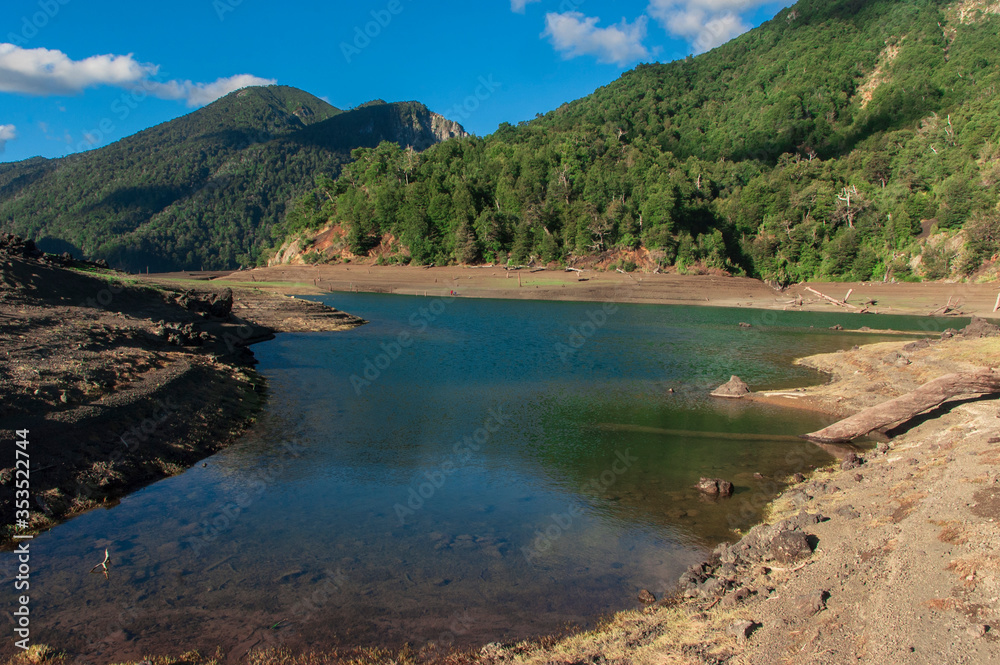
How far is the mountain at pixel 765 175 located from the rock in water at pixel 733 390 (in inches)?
2062

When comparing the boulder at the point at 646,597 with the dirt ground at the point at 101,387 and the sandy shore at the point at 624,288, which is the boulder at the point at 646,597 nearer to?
the dirt ground at the point at 101,387

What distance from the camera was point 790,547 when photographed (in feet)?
26.2

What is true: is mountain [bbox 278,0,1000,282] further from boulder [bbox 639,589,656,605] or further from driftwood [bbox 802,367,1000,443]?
boulder [bbox 639,589,656,605]

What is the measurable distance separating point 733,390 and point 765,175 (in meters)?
85.2

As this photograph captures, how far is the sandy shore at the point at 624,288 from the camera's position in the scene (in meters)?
51.3

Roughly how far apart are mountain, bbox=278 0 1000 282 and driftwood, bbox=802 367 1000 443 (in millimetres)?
54727

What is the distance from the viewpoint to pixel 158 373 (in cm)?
1590

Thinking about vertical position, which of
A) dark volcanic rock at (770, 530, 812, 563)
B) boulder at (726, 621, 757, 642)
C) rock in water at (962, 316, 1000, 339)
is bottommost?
dark volcanic rock at (770, 530, 812, 563)

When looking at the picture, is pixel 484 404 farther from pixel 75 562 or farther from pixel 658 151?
pixel 658 151

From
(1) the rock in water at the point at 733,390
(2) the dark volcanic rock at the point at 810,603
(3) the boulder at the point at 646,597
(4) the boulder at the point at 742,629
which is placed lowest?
(3) the boulder at the point at 646,597

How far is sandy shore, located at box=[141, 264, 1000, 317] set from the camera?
5128cm

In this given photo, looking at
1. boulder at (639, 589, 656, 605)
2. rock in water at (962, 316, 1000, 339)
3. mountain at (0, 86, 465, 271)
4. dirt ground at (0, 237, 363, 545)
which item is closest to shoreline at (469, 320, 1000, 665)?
boulder at (639, 589, 656, 605)

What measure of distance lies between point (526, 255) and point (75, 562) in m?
77.7

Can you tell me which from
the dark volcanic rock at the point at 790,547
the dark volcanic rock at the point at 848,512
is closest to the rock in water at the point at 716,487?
the dark volcanic rock at the point at 848,512
